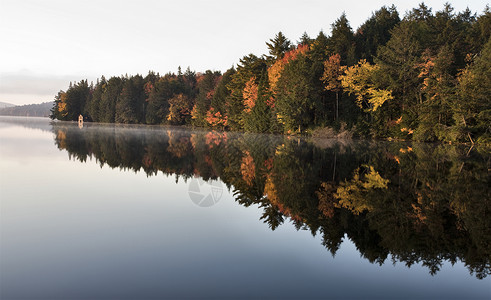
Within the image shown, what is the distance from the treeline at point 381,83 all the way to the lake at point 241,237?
2673 centimetres

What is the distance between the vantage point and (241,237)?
7.16m

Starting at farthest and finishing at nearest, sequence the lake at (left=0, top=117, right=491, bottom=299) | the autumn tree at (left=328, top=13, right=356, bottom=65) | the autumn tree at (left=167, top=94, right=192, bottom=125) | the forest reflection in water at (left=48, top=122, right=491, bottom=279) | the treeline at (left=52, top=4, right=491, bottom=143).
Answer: the autumn tree at (left=167, top=94, right=192, bottom=125) < the autumn tree at (left=328, top=13, right=356, bottom=65) < the treeline at (left=52, top=4, right=491, bottom=143) < the forest reflection in water at (left=48, top=122, right=491, bottom=279) < the lake at (left=0, top=117, right=491, bottom=299)

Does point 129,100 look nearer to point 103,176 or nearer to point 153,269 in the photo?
point 103,176

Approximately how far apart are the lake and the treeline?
87.7ft

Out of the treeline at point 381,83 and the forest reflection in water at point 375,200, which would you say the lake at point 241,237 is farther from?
the treeline at point 381,83

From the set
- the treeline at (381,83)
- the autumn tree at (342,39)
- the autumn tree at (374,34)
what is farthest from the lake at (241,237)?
the autumn tree at (374,34)

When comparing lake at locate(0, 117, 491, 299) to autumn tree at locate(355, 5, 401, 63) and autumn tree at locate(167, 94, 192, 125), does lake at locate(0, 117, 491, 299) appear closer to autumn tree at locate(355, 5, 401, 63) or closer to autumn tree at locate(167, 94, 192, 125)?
autumn tree at locate(355, 5, 401, 63)

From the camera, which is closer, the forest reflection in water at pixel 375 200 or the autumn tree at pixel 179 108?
the forest reflection in water at pixel 375 200

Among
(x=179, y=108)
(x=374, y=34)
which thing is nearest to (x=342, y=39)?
(x=374, y=34)

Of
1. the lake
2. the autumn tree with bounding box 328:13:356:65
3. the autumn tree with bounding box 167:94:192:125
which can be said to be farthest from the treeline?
the autumn tree with bounding box 167:94:192:125

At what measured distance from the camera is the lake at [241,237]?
490 cm

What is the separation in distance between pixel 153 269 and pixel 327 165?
14.1 m

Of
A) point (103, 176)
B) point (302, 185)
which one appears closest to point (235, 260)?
point (302, 185)

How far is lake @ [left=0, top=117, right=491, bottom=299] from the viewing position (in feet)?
16.1
